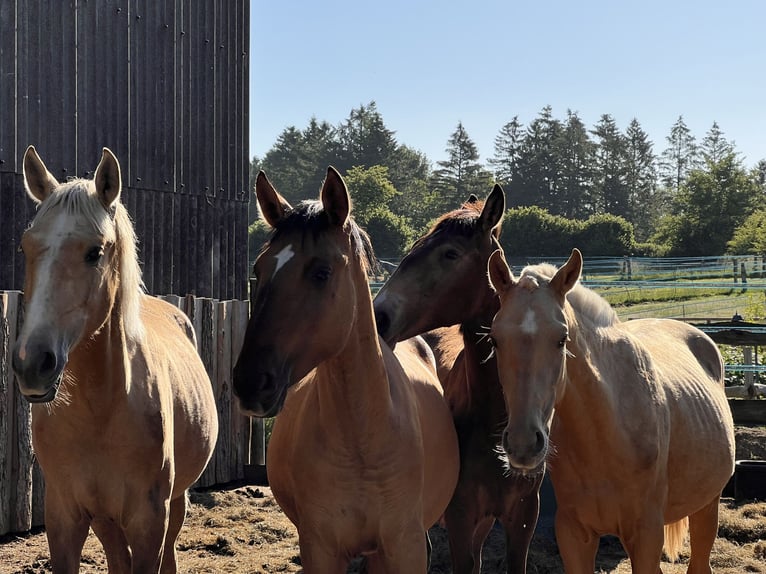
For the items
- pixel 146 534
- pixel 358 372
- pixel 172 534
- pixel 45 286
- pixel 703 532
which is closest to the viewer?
pixel 45 286

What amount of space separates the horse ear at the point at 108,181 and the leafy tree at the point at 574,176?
66.6 meters

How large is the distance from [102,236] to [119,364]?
24.7 inches

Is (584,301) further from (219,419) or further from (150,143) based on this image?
(150,143)

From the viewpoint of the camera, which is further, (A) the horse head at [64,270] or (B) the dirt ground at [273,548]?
(B) the dirt ground at [273,548]

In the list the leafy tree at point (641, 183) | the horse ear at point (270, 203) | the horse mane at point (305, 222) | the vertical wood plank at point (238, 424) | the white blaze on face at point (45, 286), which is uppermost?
the leafy tree at point (641, 183)

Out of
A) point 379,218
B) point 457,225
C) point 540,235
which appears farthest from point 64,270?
point 379,218

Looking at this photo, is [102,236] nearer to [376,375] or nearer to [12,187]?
[376,375]

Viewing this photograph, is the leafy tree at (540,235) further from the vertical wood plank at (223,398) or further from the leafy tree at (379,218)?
the vertical wood plank at (223,398)

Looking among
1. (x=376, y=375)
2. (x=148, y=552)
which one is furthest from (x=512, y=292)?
(x=148, y=552)

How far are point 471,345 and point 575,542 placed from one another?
1111mm

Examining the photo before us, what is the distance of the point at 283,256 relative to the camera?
2863 mm

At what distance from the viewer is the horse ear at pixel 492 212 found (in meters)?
4.20

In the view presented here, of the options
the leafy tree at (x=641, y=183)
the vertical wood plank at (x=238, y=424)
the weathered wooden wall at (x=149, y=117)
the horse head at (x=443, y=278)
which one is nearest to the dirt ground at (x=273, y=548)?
the vertical wood plank at (x=238, y=424)

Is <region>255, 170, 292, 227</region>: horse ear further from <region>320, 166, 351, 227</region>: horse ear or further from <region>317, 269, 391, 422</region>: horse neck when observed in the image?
<region>317, 269, 391, 422</region>: horse neck
